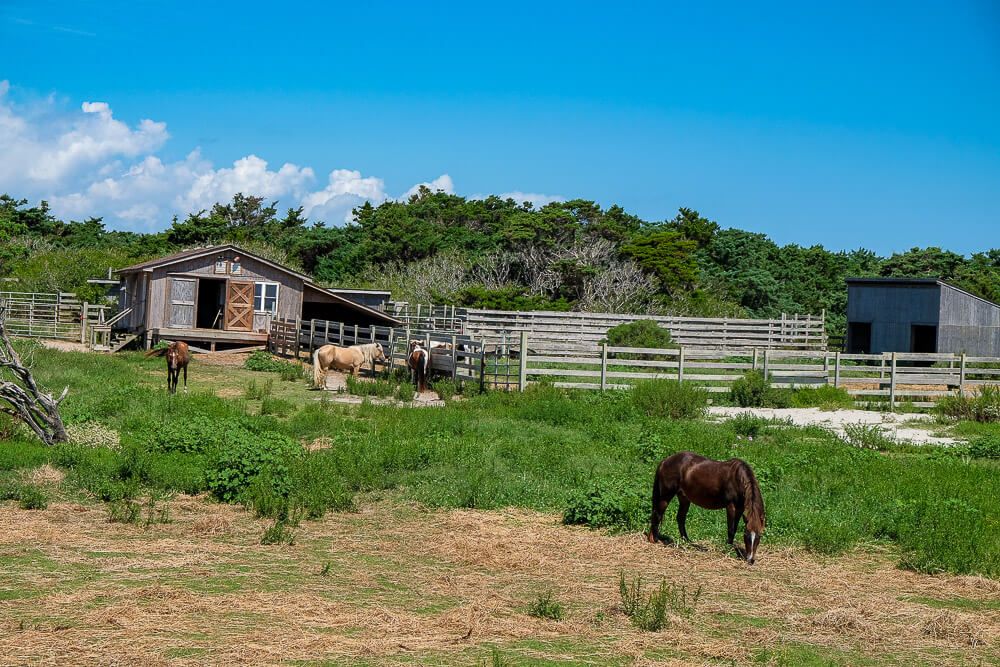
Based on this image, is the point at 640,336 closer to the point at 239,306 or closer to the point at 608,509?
the point at 239,306

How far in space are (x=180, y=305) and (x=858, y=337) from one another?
26.5m

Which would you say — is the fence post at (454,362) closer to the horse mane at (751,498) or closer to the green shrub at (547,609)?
the horse mane at (751,498)

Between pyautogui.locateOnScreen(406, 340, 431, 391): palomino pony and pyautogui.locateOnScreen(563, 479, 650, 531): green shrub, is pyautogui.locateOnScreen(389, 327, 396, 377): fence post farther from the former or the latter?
pyautogui.locateOnScreen(563, 479, 650, 531): green shrub

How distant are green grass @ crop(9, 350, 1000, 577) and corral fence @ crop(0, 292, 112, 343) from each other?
82.6 feet

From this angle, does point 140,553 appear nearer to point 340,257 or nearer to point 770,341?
point 770,341

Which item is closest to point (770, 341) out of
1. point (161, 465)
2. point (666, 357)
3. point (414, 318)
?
point (666, 357)

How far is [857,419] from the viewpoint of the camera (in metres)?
22.4

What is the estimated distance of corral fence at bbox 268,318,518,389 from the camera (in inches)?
1004

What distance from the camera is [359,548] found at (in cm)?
995

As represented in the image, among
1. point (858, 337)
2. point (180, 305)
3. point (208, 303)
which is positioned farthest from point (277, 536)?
point (858, 337)

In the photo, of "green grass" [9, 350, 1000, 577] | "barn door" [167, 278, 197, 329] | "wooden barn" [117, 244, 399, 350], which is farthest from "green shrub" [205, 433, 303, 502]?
"barn door" [167, 278, 197, 329]

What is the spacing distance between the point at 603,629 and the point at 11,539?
5778 mm

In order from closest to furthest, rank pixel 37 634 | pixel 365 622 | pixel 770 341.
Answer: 1. pixel 37 634
2. pixel 365 622
3. pixel 770 341

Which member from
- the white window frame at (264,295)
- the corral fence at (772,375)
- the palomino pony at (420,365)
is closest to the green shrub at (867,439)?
the corral fence at (772,375)
